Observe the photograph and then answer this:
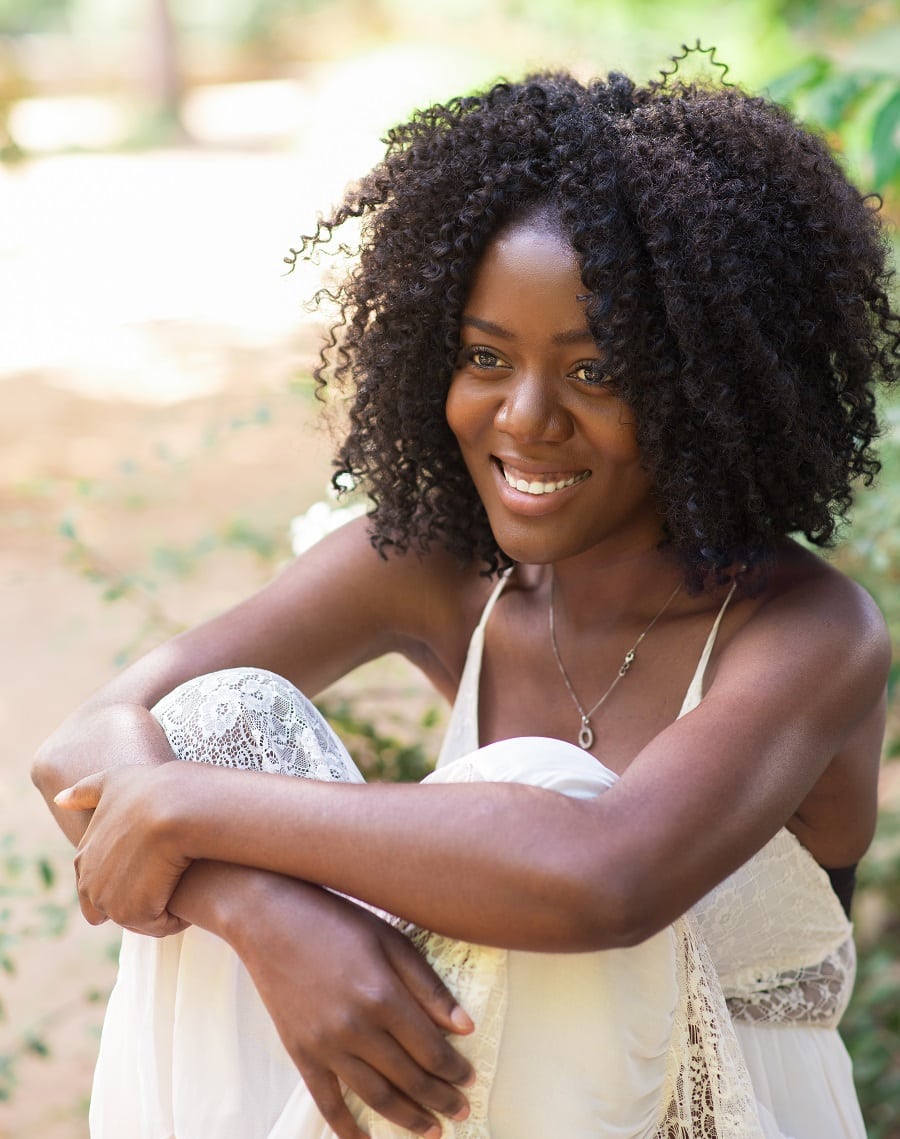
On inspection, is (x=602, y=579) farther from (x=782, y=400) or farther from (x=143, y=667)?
(x=143, y=667)

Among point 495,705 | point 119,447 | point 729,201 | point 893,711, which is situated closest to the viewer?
point 729,201

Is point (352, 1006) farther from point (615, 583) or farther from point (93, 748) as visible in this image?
point (615, 583)

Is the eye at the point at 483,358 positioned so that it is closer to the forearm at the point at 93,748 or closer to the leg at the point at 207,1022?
the leg at the point at 207,1022

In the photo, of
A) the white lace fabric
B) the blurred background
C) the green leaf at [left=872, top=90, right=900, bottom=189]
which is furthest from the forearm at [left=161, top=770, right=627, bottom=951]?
the green leaf at [left=872, top=90, right=900, bottom=189]

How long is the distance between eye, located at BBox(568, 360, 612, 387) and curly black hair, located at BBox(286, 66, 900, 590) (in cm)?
2

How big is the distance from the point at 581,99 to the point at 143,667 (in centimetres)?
104

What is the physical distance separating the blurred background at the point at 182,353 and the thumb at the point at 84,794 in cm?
82

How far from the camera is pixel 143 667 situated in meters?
2.19

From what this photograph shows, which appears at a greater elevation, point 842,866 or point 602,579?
point 602,579

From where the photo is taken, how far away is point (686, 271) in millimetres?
1836

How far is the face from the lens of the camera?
1.87 metres

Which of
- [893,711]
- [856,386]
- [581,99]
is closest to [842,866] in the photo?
[856,386]

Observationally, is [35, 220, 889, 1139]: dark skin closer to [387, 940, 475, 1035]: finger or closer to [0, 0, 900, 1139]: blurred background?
[387, 940, 475, 1035]: finger

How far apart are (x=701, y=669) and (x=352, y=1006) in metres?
0.69
